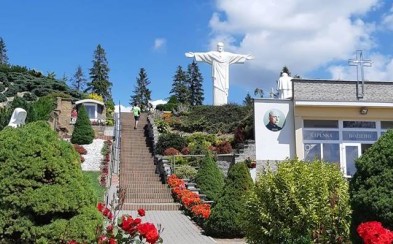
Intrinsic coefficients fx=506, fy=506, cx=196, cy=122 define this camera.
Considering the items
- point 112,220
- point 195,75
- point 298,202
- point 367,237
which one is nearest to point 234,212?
point 298,202

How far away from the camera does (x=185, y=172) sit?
2139cm

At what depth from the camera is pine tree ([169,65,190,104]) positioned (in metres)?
74.6

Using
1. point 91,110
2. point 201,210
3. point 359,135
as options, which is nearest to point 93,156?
point 201,210

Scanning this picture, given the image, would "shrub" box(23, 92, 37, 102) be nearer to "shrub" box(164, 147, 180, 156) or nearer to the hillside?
the hillside

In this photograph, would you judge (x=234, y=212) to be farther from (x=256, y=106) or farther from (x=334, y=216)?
(x=256, y=106)

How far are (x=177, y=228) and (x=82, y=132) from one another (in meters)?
16.3

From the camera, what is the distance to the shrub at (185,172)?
69.0ft

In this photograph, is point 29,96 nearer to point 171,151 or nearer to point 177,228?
point 171,151

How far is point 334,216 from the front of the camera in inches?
316

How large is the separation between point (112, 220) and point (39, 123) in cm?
242

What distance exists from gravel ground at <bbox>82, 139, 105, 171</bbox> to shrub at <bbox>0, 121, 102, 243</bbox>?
17512mm

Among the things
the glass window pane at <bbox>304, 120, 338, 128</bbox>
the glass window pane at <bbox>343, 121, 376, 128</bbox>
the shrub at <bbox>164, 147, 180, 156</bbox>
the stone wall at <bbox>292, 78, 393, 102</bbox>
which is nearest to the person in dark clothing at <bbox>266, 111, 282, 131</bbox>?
the stone wall at <bbox>292, 78, 393, 102</bbox>

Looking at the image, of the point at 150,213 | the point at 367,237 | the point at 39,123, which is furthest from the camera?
the point at 150,213

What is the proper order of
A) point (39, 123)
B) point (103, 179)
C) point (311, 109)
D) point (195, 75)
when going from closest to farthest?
point (39, 123) → point (103, 179) → point (311, 109) → point (195, 75)
